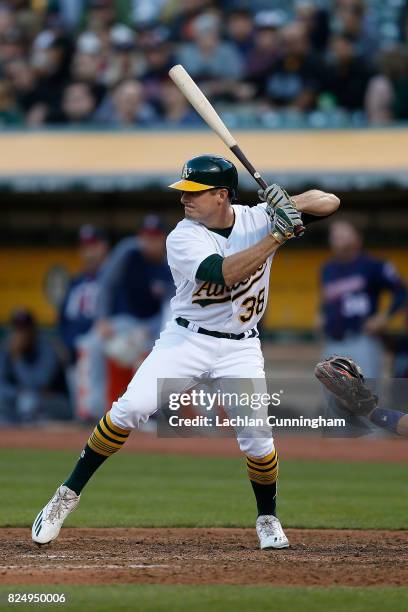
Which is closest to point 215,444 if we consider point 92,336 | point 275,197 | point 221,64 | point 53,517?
point 92,336

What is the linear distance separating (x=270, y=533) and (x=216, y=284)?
121cm

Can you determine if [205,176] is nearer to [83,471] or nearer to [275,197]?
[275,197]

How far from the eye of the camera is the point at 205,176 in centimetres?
560

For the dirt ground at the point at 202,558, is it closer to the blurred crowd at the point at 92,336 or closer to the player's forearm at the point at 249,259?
the player's forearm at the point at 249,259

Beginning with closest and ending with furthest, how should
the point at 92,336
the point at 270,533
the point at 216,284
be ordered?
the point at 216,284
the point at 270,533
the point at 92,336

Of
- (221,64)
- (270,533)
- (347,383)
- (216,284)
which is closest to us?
(216,284)

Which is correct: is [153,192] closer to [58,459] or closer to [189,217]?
[58,459]

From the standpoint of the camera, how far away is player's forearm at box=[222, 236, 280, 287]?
5238 mm

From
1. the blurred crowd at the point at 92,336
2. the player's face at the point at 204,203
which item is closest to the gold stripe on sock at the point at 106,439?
the player's face at the point at 204,203

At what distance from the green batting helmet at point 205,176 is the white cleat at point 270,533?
1.55 metres

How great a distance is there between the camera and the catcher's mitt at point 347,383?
5586 mm

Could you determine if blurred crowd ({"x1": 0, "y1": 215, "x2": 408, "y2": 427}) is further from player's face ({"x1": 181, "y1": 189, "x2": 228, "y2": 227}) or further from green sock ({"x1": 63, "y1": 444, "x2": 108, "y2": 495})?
green sock ({"x1": 63, "y1": 444, "x2": 108, "y2": 495})

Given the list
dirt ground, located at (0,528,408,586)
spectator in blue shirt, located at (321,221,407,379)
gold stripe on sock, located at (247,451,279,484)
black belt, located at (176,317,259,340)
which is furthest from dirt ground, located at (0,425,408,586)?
spectator in blue shirt, located at (321,221,407,379)

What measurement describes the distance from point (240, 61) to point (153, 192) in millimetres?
1663
